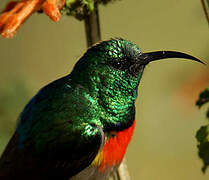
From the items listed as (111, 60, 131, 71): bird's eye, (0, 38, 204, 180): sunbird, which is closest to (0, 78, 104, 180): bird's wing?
(0, 38, 204, 180): sunbird

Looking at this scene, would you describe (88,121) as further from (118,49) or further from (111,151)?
(118,49)

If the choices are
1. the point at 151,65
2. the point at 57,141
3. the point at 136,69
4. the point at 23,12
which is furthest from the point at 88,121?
the point at 151,65

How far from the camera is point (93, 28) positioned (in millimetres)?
1390

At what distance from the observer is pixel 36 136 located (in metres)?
1.41

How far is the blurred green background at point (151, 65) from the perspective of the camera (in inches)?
126

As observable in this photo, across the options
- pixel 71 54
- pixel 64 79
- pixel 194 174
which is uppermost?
pixel 71 54

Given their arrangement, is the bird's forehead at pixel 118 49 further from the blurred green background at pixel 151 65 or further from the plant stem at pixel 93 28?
the blurred green background at pixel 151 65

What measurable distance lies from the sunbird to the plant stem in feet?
0.08

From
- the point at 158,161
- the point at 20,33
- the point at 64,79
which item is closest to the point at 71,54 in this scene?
the point at 20,33

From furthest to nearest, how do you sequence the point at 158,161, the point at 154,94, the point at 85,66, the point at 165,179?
1. the point at 154,94
2. the point at 158,161
3. the point at 165,179
4. the point at 85,66

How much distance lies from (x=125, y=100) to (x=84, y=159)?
21 centimetres

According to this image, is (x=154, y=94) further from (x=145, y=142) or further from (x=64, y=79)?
(x=64, y=79)

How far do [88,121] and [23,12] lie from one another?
36 cm

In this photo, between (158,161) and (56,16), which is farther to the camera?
(158,161)
